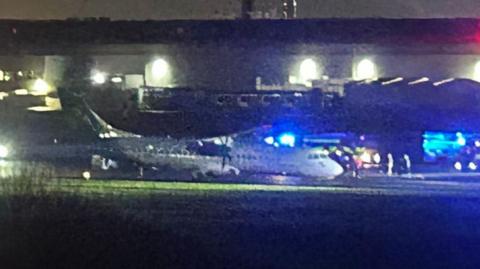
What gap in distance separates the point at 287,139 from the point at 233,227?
0.74 meters

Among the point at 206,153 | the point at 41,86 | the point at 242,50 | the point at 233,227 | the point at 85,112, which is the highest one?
the point at 242,50

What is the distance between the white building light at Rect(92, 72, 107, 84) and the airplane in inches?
6.6

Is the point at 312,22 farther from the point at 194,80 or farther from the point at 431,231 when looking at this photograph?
the point at 431,231

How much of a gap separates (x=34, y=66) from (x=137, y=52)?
0.75 metres

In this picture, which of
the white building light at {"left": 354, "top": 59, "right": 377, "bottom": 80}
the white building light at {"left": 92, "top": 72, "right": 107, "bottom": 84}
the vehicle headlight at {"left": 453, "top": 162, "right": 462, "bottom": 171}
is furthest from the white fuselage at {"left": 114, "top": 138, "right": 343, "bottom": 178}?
the vehicle headlight at {"left": 453, "top": 162, "right": 462, "bottom": 171}

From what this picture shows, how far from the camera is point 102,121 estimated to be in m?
6.70

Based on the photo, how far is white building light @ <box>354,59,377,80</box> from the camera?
6422 millimetres

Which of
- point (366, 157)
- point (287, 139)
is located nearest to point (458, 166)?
point (366, 157)

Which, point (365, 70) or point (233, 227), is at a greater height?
point (365, 70)

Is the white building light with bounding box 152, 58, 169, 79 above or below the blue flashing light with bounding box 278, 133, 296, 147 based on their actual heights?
above

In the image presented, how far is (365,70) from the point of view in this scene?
260 inches

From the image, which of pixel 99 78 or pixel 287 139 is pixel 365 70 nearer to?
pixel 287 139

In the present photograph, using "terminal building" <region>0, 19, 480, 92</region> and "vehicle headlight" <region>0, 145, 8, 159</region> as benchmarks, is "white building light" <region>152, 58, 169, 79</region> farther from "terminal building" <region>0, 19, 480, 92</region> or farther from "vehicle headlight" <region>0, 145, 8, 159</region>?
"vehicle headlight" <region>0, 145, 8, 159</region>

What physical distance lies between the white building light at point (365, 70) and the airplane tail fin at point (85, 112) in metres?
1.55
